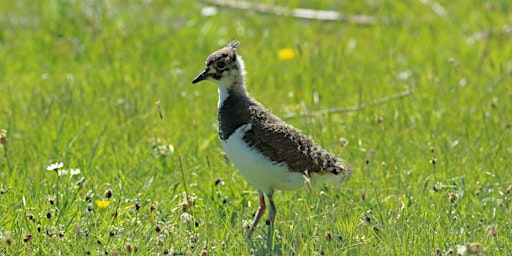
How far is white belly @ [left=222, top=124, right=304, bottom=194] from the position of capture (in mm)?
5145

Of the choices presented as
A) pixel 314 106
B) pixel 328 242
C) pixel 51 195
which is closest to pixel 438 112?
pixel 314 106

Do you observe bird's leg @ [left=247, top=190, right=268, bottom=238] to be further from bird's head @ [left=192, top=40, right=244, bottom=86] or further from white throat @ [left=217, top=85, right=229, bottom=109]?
bird's head @ [left=192, top=40, right=244, bottom=86]

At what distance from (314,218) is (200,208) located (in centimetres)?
67

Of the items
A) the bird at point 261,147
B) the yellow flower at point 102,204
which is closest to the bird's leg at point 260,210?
the bird at point 261,147

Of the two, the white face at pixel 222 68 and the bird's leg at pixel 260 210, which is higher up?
the white face at pixel 222 68

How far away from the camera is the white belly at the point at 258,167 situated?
5.14 m

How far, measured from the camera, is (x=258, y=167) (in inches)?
203

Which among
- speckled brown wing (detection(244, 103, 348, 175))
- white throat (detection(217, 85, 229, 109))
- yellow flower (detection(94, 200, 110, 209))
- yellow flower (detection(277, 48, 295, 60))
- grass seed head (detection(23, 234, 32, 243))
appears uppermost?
white throat (detection(217, 85, 229, 109))

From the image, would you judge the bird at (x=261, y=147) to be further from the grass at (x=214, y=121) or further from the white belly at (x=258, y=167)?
the grass at (x=214, y=121)

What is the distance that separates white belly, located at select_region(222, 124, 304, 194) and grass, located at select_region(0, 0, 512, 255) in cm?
24

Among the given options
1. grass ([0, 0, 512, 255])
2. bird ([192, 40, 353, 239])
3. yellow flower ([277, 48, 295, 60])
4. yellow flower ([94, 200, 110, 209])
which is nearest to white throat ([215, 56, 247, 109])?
bird ([192, 40, 353, 239])

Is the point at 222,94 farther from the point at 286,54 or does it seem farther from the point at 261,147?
the point at 286,54

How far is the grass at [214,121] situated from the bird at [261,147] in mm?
202

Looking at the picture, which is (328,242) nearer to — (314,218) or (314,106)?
(314,218)
